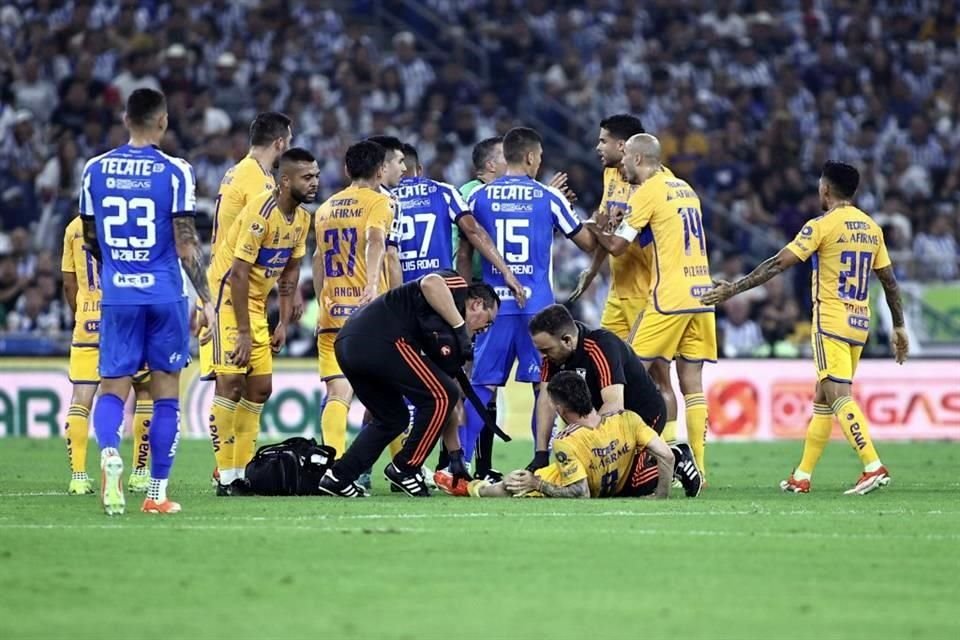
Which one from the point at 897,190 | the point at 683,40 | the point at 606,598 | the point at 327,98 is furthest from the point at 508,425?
the point at 606,598

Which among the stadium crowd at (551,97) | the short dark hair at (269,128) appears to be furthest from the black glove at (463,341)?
the stadium crowd at (551,97)

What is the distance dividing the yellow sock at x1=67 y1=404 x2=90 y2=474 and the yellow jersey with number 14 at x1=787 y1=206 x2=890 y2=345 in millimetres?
5668

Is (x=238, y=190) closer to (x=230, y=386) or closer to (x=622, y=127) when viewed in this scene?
(x=230, y=386)

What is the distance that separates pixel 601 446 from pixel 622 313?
2.64m

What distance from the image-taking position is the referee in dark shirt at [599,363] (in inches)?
473

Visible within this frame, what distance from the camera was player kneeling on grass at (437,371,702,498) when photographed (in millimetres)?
11680

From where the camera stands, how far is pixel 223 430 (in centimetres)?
1288

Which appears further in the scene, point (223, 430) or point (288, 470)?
point (223, 430)

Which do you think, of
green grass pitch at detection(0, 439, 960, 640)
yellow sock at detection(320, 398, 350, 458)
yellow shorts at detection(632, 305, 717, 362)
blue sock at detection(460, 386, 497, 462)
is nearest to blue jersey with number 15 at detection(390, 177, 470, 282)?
blue sock at detection(460, 386, 497, 462)

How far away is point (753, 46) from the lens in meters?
31.8

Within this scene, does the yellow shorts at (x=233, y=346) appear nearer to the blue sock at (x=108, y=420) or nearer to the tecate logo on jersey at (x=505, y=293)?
the blue sock at (x=108, y=420)

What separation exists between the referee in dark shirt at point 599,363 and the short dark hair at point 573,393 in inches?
11.1

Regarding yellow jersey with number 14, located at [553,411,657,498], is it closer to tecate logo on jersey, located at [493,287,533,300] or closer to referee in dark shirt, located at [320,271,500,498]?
referee in dark shirt, located at [320,271,500,498]

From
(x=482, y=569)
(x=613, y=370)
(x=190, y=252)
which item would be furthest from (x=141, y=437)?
(x=482, y=569)
